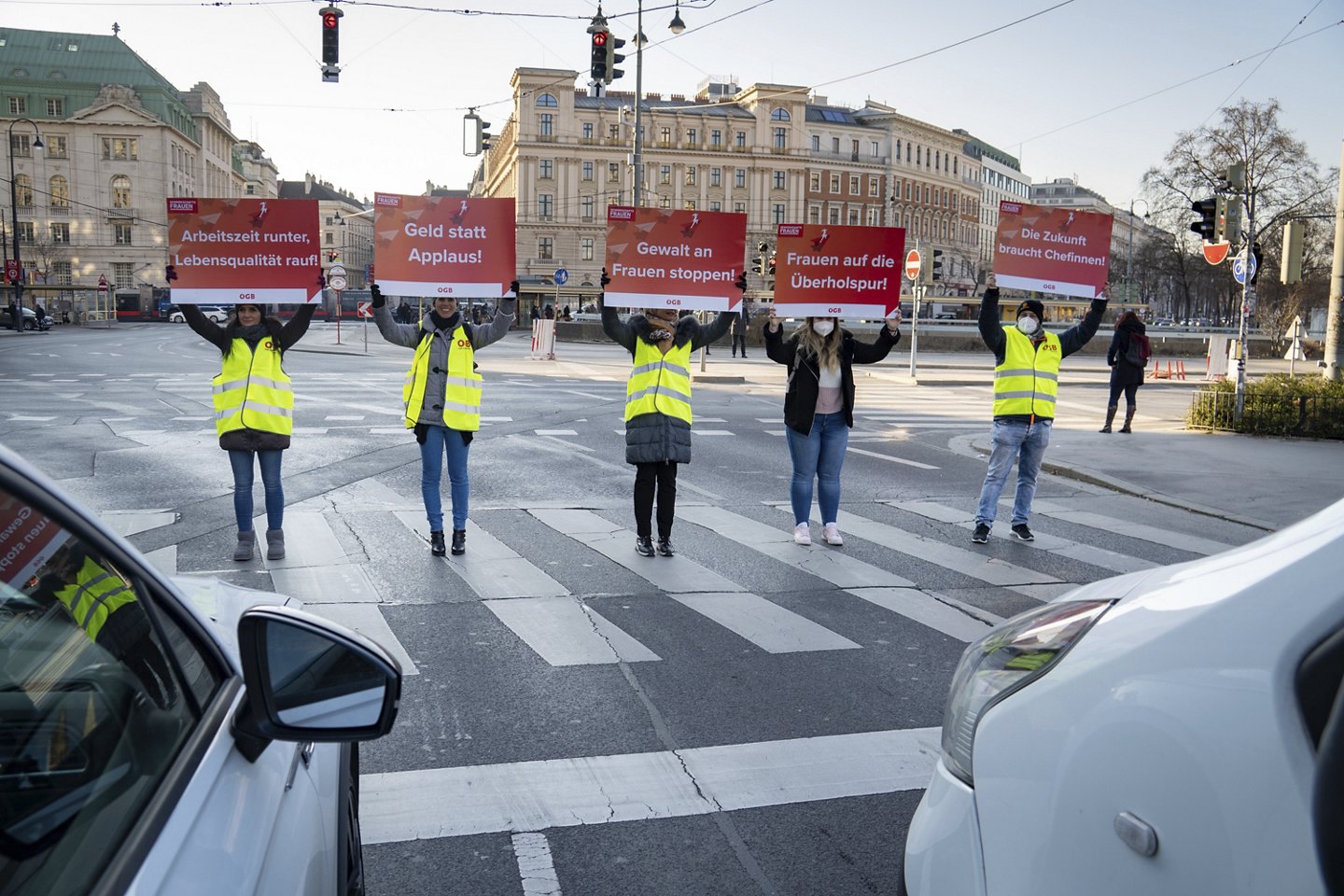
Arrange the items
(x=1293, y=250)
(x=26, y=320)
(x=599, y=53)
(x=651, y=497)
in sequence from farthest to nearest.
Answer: (x=26, y=320), (x=599, y=53), (x=1293, y=250), (x=651, y=497)

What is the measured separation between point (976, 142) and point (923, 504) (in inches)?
5823

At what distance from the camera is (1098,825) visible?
1681mm

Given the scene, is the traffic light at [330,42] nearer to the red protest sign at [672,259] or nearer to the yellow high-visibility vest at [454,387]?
the red protest sign at [672,259]

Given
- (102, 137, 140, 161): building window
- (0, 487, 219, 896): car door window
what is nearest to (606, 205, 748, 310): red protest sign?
(0, 487, 219, 896): car door window

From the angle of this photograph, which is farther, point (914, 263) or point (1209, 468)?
point (914, 263)

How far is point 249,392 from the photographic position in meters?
7.91

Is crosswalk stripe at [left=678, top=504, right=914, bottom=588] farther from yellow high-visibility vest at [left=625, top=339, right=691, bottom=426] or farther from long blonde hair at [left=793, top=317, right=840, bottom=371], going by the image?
long blonde hair at [left=793, top=317, right=840, bottom=371]

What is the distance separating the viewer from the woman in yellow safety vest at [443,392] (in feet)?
26.9

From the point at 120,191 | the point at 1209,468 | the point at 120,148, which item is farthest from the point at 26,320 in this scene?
the point at 1209,468

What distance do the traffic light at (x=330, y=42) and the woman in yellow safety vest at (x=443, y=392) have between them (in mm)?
11622

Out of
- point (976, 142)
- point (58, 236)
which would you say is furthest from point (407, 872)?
point (976, 142)

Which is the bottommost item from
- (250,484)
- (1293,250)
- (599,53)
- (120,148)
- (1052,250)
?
(250,484)

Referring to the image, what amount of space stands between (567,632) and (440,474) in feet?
7.82

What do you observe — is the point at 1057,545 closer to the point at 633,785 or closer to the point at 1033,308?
the point at 1033,308
